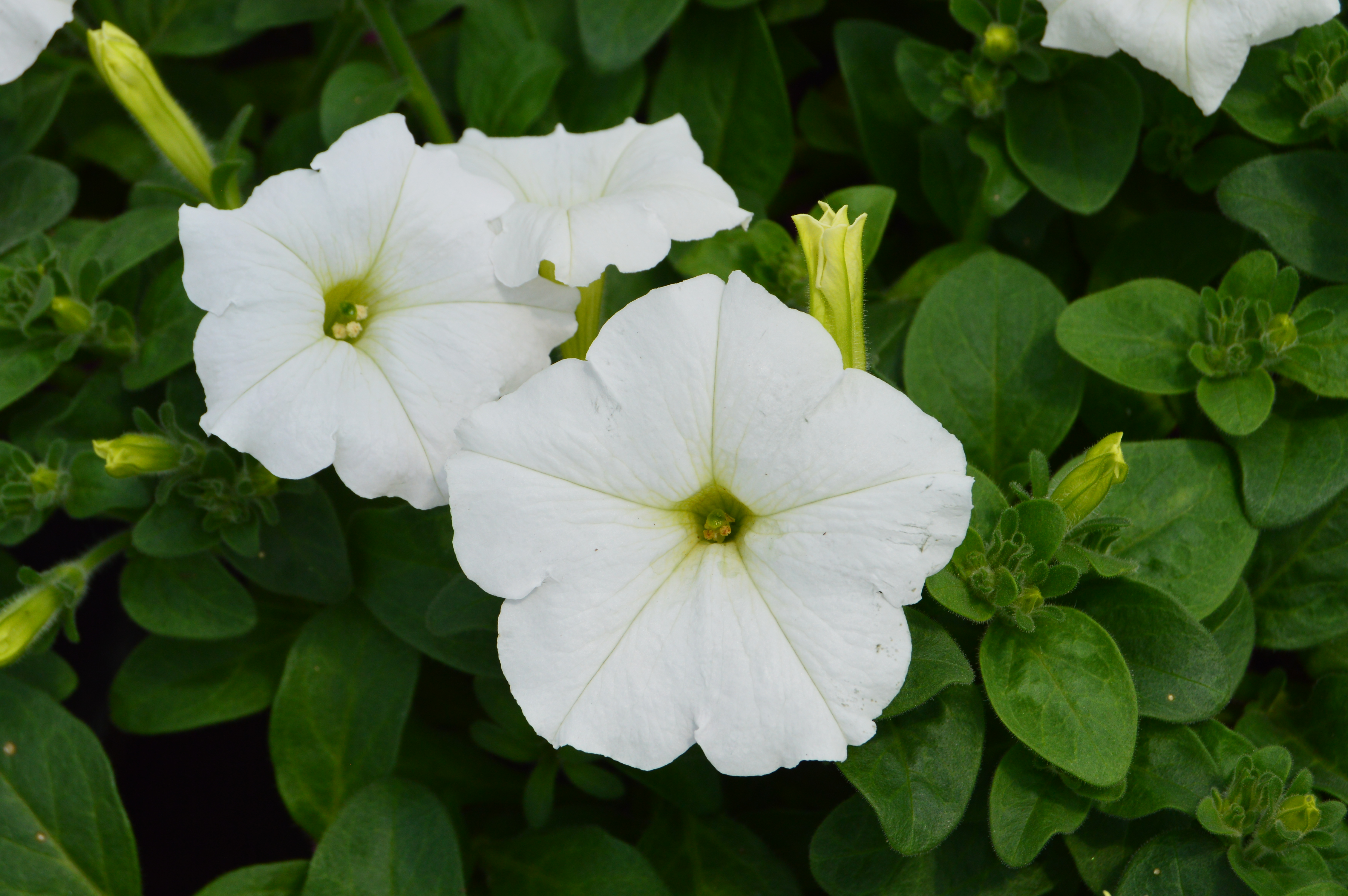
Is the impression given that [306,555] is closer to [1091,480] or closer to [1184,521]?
[1091,480]

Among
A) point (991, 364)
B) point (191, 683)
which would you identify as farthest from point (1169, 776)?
point (191, 683)

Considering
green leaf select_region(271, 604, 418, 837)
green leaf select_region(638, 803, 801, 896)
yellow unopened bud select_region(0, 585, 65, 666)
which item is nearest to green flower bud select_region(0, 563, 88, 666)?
yellow unopened bud select_region(0, 585, 65, 666)

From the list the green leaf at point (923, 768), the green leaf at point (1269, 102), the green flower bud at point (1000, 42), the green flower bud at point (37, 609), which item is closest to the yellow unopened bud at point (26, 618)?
the green flower bud at point (37, 609)

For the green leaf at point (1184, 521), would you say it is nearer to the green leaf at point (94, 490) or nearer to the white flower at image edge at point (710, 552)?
the white flower at image edge at point (710, 552)

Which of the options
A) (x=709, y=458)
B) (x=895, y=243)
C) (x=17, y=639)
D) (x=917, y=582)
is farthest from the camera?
(x=895, y=243)

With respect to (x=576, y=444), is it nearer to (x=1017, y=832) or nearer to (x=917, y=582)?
(x=917, y=582)

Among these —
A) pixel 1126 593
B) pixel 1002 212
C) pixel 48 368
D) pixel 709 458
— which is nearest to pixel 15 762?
pixel 48 368

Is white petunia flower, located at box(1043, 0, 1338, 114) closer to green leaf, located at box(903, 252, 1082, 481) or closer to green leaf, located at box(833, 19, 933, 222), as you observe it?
green leaf, located at box(903, 252, 1082, 481)
